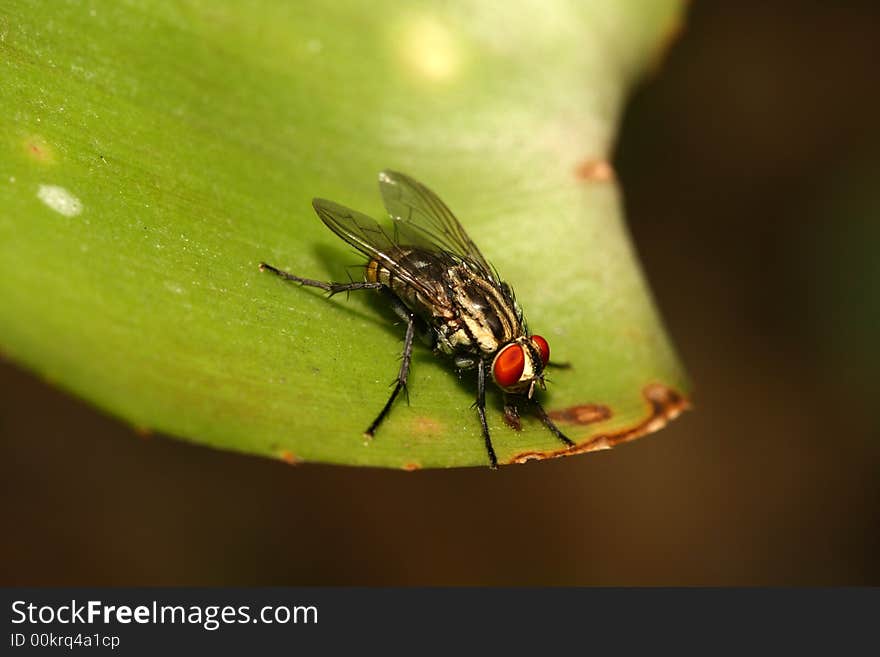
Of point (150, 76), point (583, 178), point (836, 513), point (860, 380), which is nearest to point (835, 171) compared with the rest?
point (860, 380)

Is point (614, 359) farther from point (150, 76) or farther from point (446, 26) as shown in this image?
point (150, 76)

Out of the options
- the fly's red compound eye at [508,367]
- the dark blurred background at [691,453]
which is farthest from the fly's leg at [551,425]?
the dark blurred background at [691,453]

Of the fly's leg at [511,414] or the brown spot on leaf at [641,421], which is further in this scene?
the fly's leg at [511,414]

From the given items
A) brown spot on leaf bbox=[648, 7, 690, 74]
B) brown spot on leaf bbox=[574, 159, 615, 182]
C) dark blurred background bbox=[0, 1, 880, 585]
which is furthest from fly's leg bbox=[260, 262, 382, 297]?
dark blurred background bbox=[0, 1, 880, 585]

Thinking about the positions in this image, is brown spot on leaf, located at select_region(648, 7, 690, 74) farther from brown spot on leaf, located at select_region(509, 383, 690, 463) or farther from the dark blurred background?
brown spot on leaf, located at select_region(509, 383, 690, 463)

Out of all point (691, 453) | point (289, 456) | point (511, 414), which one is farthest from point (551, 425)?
point (691, 453)

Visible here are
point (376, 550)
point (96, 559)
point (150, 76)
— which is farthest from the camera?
point (376, 550)

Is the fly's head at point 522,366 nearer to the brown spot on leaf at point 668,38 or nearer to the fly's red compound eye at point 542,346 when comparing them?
the fly's red compound eye at point 542,346

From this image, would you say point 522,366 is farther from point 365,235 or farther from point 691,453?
point 691,453
